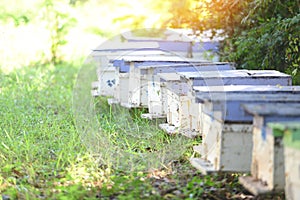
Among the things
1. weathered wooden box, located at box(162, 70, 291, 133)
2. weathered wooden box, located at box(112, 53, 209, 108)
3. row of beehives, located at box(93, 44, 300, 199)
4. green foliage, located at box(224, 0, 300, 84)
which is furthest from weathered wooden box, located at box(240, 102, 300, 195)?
weathered wooden box, located at box(112, 53, 209, 108)

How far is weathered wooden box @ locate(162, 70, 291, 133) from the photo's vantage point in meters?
A: 3.88

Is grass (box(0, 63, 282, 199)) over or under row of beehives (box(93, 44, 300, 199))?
under

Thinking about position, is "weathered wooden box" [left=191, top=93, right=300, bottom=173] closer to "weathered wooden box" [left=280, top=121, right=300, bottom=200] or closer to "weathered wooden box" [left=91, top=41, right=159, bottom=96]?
"weathered wooden box" [left=280, top=121, right=300, bottom=200]

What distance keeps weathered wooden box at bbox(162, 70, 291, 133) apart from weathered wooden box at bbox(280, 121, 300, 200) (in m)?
1.22

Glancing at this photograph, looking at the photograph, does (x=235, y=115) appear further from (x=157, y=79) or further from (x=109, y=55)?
(x=109, y=55)

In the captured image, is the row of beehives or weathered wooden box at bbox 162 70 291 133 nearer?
the row of beehives

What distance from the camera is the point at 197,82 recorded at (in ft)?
12.7

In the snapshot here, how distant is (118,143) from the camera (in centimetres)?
453

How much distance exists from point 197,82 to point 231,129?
2.86 ft

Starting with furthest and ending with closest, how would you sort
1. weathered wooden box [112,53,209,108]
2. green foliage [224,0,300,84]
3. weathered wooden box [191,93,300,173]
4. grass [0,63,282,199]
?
weathered wooden box [112,53,209,108], green foliage [224,0,300,84], grass [0,63,282,199], weathered wooden box [191,93,300,173]

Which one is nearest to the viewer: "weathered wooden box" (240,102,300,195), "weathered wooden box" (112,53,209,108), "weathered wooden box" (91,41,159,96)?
"weathered wooden box" (240,102,300,195)

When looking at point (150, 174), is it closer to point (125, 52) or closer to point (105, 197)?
point (105, 197)

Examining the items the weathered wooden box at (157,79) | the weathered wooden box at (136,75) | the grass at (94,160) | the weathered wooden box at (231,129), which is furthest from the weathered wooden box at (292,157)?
the weathered wooden box at (136,75)

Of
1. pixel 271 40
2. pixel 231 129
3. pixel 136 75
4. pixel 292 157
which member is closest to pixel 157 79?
pixel 136 75
